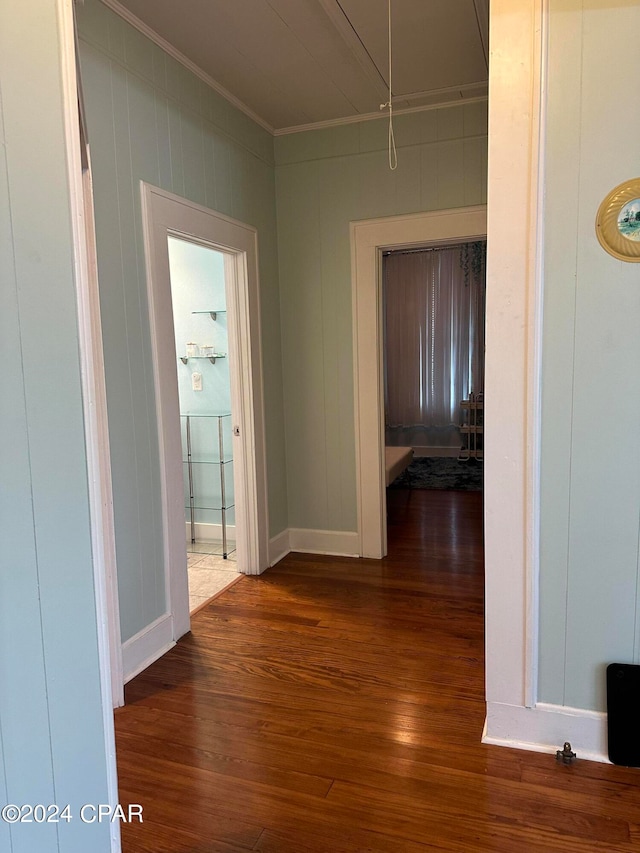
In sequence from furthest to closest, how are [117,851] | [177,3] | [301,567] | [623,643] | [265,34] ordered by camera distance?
[301,567] → [265,34] → [177,3] → [623,643] → [117,851]

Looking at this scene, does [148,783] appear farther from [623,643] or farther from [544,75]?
[544,75]

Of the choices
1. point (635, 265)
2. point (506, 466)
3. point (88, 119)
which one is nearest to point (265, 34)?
point (88, 119)

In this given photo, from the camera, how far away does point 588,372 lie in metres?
1.89

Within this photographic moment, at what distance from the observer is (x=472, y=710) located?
7.50 ft

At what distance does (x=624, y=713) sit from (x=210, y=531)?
3028 millimetres

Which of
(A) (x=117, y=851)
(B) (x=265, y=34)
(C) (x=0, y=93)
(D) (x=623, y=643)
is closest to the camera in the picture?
(C) (x=0, y=93)

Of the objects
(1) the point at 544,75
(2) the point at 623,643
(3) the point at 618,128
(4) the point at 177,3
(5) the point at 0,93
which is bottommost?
(2) the point at 623,643

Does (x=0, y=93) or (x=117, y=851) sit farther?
(x=117, y=851)

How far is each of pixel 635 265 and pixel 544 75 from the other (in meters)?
0.63

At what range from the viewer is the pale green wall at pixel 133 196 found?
243 cm

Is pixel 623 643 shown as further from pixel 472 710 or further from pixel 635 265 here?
pixel 635 265

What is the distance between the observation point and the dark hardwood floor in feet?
5.62

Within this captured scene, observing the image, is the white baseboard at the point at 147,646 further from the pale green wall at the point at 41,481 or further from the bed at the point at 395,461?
the bed at the point at 395,461

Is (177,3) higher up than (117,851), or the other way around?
(177,3)
